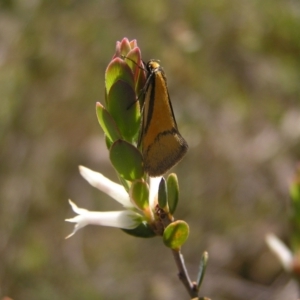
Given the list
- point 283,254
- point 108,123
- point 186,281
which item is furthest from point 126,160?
point 283,254

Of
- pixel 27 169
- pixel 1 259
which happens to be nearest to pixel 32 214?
pixel 27 169

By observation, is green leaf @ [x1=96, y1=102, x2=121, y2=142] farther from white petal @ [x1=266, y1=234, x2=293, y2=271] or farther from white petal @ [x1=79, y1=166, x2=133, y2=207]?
white petal @ [x1=266, y1=234, x2=293, y2=271]

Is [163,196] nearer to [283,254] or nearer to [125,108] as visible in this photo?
[125,108]

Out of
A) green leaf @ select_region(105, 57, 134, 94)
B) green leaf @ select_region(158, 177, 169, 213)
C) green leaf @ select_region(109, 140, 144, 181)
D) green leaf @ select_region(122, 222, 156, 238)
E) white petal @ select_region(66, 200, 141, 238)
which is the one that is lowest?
green leaf @ select_region(122, 222, 156, 238)

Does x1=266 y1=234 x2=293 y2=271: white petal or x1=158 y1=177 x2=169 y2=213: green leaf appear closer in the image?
x1=158 y1=177 x2=169 y2=213: green leaf

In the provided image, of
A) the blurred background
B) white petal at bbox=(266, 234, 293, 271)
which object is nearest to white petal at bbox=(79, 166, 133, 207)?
white petal at bbox=(266, 234, 293, 271)

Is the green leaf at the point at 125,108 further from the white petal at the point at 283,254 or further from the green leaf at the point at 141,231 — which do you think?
the white petal at the point at 283,254
